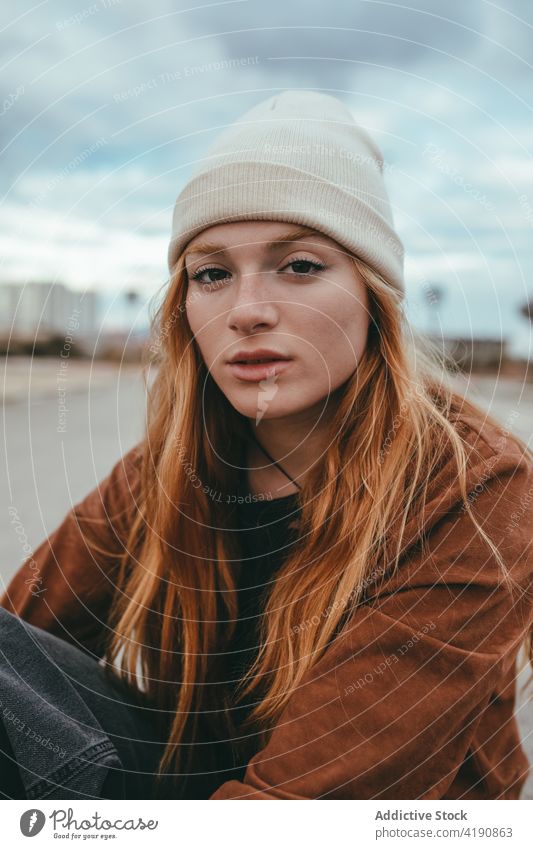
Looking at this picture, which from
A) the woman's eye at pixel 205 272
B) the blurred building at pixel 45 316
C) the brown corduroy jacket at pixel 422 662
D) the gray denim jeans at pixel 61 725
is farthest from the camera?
the blurred building at pixel 45 316

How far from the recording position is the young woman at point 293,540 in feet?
3.85

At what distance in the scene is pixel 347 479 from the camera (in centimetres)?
141

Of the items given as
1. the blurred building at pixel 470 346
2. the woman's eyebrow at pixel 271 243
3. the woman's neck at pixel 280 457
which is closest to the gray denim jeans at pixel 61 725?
the woman's neck at pixel 280 457

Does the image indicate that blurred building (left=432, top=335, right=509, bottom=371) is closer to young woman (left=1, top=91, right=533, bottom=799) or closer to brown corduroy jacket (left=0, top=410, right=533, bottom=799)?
young woman (left=1, top=91, right=533, bottom=799)

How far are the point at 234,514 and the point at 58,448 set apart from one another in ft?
15.0

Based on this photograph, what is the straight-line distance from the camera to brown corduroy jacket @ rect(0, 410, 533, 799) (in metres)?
1.15

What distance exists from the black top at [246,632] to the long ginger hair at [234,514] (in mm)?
26

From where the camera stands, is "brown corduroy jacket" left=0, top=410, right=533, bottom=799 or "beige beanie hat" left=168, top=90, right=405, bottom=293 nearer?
"brown corduroy jacket" left=0, top=410, right=533, bottom=799

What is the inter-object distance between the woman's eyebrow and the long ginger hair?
8 cm

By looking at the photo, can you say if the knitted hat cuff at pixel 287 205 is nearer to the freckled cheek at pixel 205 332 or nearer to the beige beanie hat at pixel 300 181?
the beige beanie hat at pixel 300 181

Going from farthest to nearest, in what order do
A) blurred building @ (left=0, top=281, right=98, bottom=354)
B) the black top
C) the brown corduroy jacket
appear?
blurred building @ (left=0, top=281, right=98, bottom=354) → the black top → the brown corduroy jacket

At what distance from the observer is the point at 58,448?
19.4 ft

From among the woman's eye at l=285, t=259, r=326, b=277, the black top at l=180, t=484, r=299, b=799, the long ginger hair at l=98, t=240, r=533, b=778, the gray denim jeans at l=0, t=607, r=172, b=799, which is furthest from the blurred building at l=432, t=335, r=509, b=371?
the gray denim jeans at l=0, t=607, r=172, b=799
